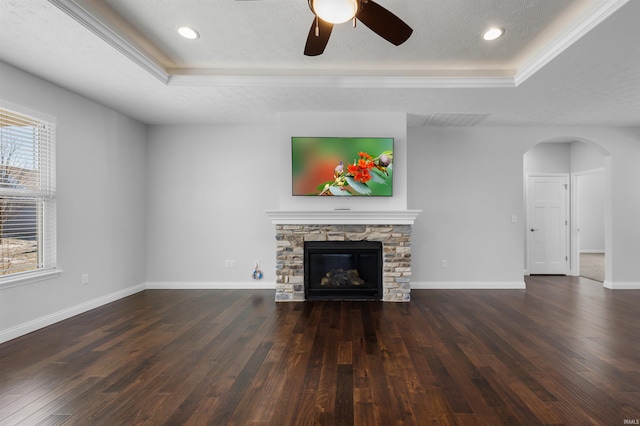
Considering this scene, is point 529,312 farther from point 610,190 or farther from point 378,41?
point 378,41

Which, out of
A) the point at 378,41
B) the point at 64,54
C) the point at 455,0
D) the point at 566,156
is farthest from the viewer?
the point at 566,156

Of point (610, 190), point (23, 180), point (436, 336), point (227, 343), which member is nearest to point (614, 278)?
point (610, 190)

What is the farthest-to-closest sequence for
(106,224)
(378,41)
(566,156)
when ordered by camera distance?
(566,156), (106,224), (378,41)

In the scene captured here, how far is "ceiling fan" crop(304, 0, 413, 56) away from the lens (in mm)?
1657

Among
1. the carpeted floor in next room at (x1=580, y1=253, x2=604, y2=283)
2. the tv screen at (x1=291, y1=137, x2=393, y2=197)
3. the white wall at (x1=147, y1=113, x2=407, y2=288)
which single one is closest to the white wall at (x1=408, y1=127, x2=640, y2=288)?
the tv screen at (x1=291, y1=137, x2=393, y2=197)

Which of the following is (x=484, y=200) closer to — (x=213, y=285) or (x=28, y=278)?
(x=213, y=285)

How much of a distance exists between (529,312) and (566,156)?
4121 mm

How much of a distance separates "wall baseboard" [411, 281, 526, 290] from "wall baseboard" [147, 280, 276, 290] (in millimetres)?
2372

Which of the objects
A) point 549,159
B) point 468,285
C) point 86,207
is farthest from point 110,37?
point 549,159

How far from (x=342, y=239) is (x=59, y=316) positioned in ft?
11.1

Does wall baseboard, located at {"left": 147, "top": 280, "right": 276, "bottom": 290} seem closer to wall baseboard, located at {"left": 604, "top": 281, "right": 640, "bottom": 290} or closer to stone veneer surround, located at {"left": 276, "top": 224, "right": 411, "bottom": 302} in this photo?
stone veneer surround, located at {"left": 276, "top": 224, "right": 411, "bottom": 302}

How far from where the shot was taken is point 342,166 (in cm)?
446

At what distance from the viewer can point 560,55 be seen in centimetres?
284

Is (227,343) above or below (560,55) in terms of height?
below
